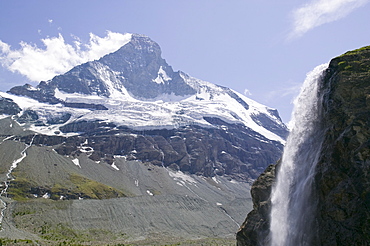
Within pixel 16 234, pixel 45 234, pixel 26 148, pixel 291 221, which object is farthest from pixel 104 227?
pixel 26 148

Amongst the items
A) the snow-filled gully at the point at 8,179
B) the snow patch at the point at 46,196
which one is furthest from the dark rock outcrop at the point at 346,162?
the snow patch at the point at 46,196

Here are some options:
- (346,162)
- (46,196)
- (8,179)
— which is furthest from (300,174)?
(8,179)

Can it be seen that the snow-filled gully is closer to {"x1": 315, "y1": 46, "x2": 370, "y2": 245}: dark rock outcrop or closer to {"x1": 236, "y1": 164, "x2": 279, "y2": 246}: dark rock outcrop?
{"x1": 236, "y1": 164, "x2": 279, "y2": 246}: dark rock outcrop

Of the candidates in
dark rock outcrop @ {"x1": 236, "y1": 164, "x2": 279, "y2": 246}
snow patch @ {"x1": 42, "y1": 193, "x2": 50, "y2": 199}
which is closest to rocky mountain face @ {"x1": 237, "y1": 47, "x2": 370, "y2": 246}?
dark rock outcrop @ {"x1": 236, "y1": 164, "x2": 279, "y2": 246}

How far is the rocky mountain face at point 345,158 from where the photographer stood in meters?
23.3

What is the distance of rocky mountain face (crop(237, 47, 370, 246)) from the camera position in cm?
2333

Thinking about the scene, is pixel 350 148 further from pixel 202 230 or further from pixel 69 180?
pixel 69 180

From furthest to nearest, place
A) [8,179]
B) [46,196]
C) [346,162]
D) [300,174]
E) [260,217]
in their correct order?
Result: 1. [8,179]
2. [46,196]
3. [260,217]
4. [300,174]
5. [346,162]

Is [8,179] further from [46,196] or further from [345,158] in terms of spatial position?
[345,158]

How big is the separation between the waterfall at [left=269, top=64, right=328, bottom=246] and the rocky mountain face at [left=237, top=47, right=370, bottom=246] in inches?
54.8

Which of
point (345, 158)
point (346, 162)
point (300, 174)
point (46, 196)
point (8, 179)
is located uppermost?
point (345, 158)

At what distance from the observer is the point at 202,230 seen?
12269cm

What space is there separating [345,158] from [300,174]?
6.76 metres

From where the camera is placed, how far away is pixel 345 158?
25.8m
